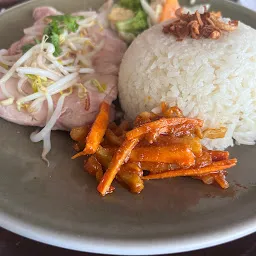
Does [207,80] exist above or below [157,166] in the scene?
above

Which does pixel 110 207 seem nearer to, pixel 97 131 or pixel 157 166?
pixel 157 166

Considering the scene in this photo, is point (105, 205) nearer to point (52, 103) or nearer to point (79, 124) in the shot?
point (79, 124)

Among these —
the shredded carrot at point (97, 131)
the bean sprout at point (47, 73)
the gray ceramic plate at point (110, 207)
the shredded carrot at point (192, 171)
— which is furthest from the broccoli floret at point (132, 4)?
the shredded carrot at point (192, 171)

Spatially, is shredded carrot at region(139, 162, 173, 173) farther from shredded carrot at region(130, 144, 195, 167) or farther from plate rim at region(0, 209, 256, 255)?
plate rim at region(0, 209, 256, 255)

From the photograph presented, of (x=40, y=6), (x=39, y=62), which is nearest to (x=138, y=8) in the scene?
(x=40, y=6)

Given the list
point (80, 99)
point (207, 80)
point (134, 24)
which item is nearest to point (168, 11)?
point (134, 24)

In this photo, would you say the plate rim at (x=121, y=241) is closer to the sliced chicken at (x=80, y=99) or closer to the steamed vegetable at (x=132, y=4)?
the sliced chicken at (x=80, y=99)
